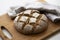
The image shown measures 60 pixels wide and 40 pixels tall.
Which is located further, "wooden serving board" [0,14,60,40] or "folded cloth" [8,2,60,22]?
"folded cloth" [8,2,60,22]

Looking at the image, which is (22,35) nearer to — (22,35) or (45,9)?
(22,35)

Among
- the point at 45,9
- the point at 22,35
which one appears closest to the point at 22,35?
the point at 22,35

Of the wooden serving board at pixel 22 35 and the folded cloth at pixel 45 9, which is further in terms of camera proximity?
the folded cloth at pixel 45 9

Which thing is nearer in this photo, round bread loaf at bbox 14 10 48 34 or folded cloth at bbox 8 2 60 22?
round bread loaf at bbox 14 10 48 34

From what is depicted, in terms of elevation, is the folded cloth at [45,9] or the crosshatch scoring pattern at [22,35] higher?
the folded cloth at [45,9]

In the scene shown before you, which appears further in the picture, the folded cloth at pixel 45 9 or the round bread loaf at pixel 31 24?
the folded cloth at pixel 45 9

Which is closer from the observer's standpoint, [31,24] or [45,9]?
[31,24]

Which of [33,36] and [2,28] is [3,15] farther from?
[33,36]

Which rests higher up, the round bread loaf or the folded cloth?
Result: the folded cloth
